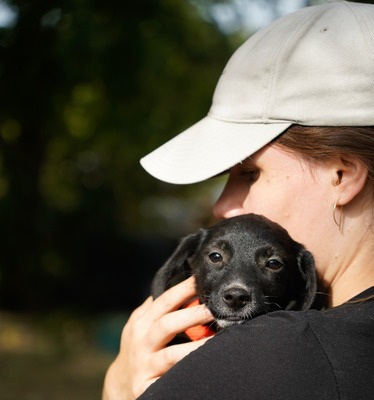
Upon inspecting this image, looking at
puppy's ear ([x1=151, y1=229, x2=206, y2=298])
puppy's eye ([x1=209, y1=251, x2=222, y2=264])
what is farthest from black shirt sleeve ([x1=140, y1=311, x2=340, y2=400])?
puppy's ear ([x1=151, y1=229, x2=206, y2=298])

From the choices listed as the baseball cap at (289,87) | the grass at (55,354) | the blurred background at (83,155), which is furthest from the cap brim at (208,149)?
the grass at (55,354)

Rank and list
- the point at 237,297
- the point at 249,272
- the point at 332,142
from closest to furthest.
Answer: the point at 332,142 → the point at 237,297 → the point at 249,272

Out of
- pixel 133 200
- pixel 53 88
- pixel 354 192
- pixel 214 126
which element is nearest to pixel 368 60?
pixel 354 192

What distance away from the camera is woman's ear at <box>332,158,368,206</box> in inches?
92.4

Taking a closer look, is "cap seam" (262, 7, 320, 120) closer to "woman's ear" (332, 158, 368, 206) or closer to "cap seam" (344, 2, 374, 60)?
"cap seam" (344, 2, 374, 60)

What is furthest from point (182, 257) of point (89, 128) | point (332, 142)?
point (89, 128)

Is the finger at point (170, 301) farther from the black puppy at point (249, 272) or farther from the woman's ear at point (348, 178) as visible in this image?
the woman's ear at point (348, 178)

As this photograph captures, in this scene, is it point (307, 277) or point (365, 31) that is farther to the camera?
point (307, 277)

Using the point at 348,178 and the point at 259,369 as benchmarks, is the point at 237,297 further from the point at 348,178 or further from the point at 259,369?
the point at 259,369

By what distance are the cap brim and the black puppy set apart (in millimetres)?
408

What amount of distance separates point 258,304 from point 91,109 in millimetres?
7873

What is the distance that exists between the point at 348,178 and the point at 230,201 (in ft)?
1.84

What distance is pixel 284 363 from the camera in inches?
73.9

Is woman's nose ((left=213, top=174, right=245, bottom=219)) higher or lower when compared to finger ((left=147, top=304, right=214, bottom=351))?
higher
